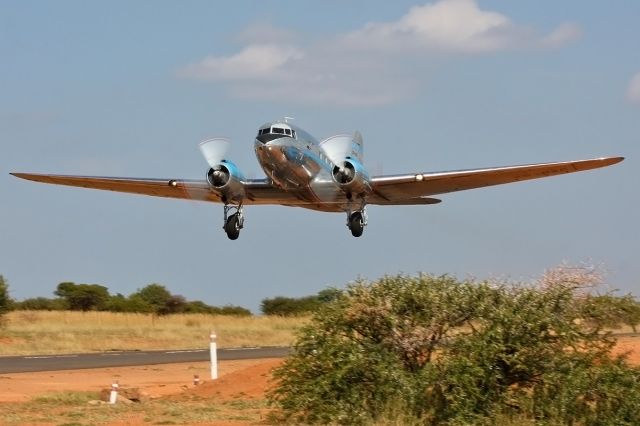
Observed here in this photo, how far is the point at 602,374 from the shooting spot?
17031 millimetres

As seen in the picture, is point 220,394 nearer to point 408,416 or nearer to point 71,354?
point 408,416

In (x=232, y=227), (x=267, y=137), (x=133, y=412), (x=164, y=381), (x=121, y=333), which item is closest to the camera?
(x=133, y=412)

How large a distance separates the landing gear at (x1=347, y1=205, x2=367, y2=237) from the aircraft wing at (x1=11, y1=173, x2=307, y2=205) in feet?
5.67

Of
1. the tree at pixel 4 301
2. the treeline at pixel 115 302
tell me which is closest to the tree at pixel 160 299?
the treeline at pixel 115 302

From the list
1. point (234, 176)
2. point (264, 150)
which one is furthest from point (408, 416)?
point (234, 176)

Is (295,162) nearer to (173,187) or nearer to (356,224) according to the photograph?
(356,224)

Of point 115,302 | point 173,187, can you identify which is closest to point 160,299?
point 115,302

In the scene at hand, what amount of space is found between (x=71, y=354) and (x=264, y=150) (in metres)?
17.3

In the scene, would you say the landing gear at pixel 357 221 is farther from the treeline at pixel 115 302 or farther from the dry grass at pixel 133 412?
the treeline at pixel 115 302

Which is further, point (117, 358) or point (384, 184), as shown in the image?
point (117, 358)

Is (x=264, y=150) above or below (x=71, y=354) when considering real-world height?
above

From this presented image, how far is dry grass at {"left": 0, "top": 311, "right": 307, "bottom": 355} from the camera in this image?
150 ft

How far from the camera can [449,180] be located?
108ft

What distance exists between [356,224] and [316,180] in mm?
1768
